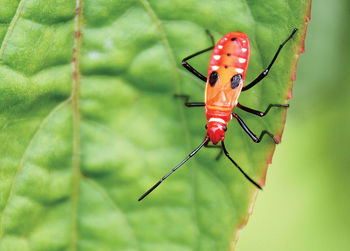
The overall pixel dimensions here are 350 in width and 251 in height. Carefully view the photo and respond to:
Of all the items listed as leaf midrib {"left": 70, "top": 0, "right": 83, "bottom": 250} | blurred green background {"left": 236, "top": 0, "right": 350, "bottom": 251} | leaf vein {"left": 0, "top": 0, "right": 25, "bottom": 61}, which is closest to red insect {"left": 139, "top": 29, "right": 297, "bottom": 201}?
leaf midrib {"left": 70, "top": 0, "right": 83, "bottom": 250}

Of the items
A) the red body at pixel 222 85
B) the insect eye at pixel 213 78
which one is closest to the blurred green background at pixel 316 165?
the red body at pixel 222 85

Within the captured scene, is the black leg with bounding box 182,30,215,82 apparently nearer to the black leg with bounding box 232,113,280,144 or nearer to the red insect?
the red insect

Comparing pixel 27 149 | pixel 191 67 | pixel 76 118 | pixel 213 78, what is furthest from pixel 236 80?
pixel 27 149

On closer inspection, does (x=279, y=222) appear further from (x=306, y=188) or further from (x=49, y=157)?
(x=49, y=157)

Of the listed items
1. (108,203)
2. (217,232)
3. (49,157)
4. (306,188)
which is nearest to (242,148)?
(217,232)

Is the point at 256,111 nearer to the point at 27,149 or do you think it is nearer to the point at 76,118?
the point at 76,118

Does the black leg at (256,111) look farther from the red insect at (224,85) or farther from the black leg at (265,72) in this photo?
the black leg at (265,72)
